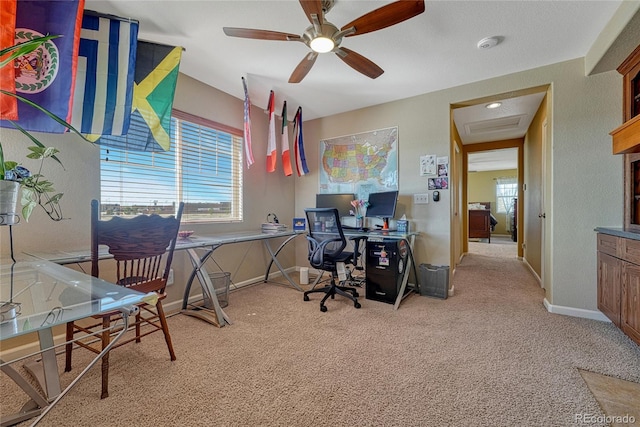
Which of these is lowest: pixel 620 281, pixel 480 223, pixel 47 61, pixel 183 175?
pixel 620 281

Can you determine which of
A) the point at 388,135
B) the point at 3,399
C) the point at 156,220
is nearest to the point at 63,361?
the point at 3,399

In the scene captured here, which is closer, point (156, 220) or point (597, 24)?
point (156, 220)

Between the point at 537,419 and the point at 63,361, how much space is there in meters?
2.83

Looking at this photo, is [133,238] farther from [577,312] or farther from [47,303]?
[577,312]

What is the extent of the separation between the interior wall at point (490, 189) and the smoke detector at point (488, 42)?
26.9 ft

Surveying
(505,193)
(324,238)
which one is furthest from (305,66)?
(505,193)

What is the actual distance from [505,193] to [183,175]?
1000 cm

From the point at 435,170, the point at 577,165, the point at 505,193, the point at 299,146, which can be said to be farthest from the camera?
the point at 505,193

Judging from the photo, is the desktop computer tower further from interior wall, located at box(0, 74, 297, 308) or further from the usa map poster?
interior wall, located at box(0, 74, 297, 308)

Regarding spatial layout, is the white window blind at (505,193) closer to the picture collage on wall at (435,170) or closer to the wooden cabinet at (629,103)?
the picture collage on wall at (435,170)

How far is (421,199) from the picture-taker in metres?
3.25

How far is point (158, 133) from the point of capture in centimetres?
233

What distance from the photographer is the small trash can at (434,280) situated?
2.96 meters

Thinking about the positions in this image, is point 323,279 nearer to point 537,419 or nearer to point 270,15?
point 537,419
